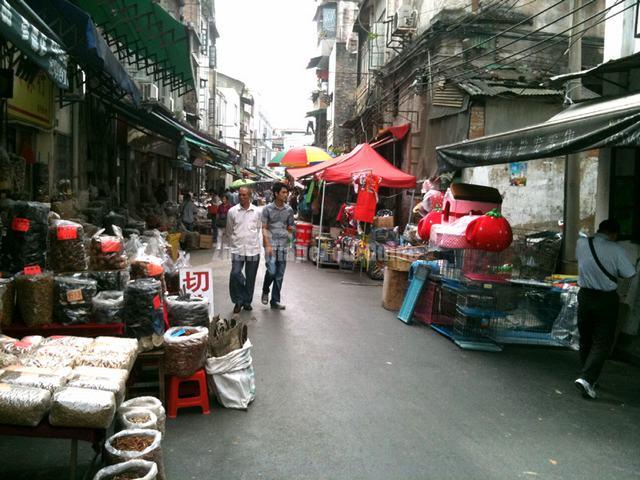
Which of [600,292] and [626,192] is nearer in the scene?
[600,292]

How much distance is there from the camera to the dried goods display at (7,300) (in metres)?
4.17

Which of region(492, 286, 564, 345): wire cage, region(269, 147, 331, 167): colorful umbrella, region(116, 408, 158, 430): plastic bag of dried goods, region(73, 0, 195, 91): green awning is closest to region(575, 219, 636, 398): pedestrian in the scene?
region(492, 286, 564, 345): wire cage

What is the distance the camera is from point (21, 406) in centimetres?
300

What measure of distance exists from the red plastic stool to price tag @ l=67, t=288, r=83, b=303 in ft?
3.31

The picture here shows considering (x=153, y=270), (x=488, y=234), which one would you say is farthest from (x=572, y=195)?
(x=153, y=270)

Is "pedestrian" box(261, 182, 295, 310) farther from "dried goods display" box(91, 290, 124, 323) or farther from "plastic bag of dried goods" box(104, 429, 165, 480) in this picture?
"plastic bag of dried goods" box(104, 429, 165, 480)

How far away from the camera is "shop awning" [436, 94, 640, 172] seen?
199 inches

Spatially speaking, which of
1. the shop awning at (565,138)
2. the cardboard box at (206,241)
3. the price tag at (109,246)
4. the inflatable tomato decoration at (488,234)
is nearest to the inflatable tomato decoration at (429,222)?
the shop awning at (565,138)

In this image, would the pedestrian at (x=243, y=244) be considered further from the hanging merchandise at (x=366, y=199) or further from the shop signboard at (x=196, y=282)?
the hanging merchandise at (x=366, y=199)

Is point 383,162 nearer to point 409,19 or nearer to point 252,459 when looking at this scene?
point 409,19

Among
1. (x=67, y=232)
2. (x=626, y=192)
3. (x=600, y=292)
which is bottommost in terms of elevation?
(x=600, y=292)

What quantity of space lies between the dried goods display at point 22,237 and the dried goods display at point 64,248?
0.40ft

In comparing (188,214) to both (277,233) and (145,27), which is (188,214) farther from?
(277,233)

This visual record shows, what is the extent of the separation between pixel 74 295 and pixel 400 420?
2950 mm
